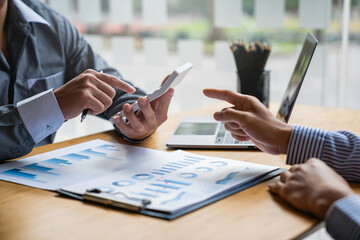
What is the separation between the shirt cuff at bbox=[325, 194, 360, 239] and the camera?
73cm

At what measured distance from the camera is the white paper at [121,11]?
9.50 feet

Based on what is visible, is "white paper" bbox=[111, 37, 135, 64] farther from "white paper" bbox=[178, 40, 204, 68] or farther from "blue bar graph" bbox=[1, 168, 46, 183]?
"blue bar graph" bbox=[1, 168, 46, 183]

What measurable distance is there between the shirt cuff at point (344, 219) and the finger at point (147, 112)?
56cm

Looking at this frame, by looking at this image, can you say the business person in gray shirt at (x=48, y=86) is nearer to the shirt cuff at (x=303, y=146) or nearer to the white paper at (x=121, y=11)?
the shirt cuff at (x=303, y=146)

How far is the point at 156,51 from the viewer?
2869mm

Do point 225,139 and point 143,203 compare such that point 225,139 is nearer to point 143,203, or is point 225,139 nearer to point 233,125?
point 233,125

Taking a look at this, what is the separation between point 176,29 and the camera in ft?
9.14

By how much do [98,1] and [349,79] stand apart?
1.62 meters

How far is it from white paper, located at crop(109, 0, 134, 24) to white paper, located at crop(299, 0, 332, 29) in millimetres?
1096

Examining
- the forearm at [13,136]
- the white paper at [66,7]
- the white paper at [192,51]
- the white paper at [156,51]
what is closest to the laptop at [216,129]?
the forearm at [13,136]

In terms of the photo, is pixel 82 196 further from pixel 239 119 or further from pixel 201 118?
pixel 201 118

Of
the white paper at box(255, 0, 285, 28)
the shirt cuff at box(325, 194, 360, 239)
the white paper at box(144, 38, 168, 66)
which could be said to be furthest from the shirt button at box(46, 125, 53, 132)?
the white paper at box(144, 38, 168, 66)

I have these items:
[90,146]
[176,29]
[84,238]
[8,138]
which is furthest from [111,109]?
[176,29]

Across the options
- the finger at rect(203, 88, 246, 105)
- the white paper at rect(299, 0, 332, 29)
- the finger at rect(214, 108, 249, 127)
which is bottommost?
the finger at rect(214, 108, 249, 127)
